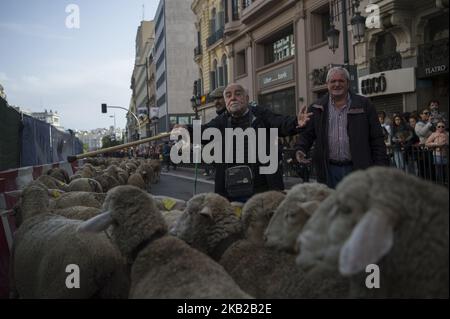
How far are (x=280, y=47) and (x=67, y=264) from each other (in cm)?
2139

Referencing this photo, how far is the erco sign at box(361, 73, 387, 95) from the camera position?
1392 centimetres

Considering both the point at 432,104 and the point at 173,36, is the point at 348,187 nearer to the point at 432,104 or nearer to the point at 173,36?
A: the point at 432,104

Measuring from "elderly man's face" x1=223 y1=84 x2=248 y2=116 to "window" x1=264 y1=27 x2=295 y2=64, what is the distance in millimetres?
17784

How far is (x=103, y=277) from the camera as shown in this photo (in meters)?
3.13

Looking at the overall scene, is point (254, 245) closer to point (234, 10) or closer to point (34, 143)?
point (34, 143)

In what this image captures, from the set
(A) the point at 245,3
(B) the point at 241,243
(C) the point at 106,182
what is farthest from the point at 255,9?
(B) the point at 241,243

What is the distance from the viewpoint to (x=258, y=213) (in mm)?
3260

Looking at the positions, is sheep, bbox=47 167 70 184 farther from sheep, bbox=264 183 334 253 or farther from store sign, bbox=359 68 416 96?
store sign, bbox=359 68 416 96

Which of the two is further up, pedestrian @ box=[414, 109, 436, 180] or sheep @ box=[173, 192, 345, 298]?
pedestrian @ box=[414, 109, 436, 180]

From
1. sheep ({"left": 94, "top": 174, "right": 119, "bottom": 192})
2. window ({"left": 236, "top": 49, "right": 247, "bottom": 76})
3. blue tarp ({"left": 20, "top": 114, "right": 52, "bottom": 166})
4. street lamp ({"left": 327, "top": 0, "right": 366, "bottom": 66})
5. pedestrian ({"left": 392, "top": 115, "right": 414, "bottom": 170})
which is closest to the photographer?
sheep ({"left": 94, "top": 174, "right": 119, "bottom": 192})

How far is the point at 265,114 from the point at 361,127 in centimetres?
87

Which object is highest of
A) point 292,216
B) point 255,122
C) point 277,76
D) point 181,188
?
point 277,76

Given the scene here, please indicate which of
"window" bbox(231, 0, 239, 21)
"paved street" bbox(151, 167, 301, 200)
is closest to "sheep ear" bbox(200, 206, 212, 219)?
"paved street" bbox(151, 167, 301, 200)

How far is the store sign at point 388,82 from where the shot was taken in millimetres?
13125
